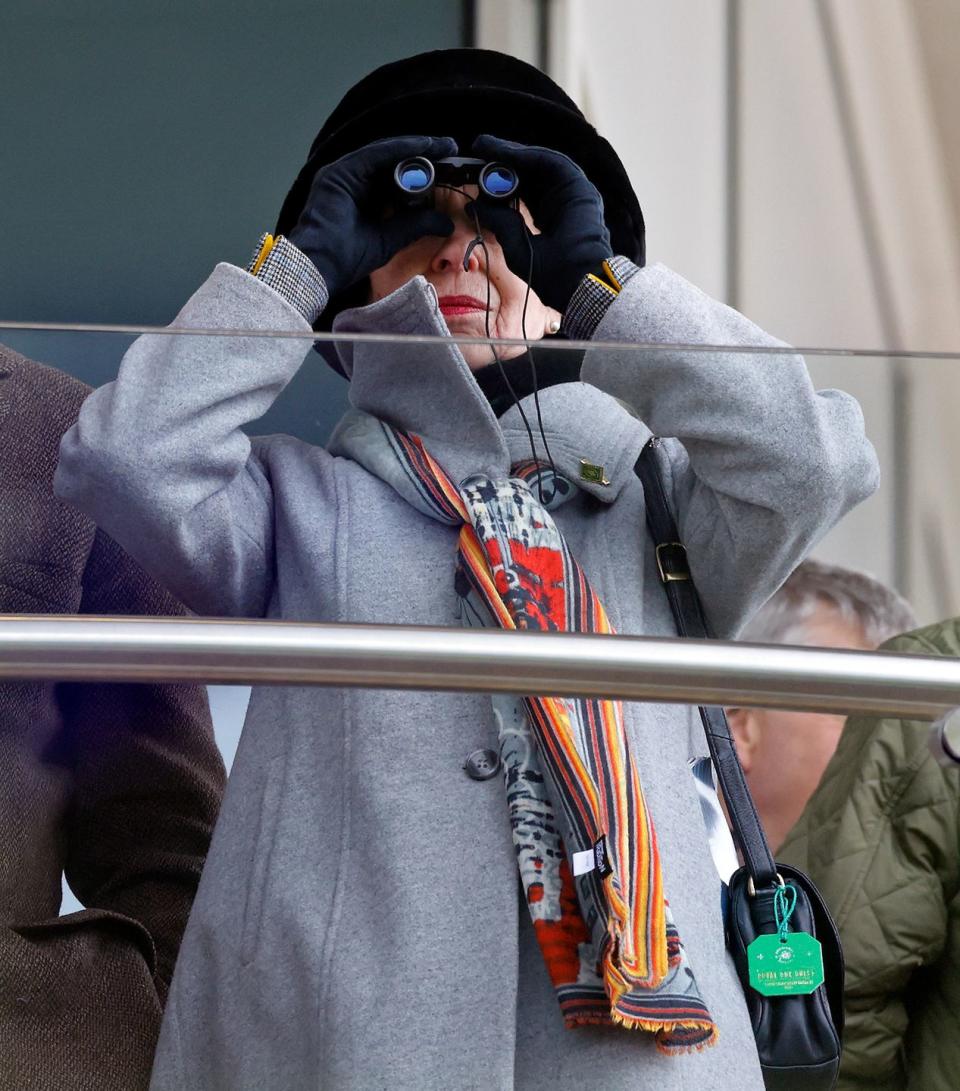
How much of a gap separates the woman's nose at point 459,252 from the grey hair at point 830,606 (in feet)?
1.15

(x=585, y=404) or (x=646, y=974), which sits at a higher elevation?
(x=585, y=404)

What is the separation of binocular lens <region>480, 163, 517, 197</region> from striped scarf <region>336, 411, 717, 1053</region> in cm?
27

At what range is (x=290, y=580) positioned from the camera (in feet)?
3.67

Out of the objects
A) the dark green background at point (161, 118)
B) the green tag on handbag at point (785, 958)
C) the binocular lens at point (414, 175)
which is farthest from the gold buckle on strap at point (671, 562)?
the dark green background at point (161, 118)

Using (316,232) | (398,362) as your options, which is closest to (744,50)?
(316,232)

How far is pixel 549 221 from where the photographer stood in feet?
4.20

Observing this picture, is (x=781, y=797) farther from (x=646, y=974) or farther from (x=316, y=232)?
(x=316, y=232)

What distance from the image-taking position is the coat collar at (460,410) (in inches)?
35.6

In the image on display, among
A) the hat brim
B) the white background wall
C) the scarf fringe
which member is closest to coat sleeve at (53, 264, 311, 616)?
the hat brim

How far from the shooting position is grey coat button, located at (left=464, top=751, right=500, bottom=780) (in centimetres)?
103

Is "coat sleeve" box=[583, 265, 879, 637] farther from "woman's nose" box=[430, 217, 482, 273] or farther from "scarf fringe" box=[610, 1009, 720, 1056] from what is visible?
"scarf fringe" box=[610, 1009, 720, 1056]

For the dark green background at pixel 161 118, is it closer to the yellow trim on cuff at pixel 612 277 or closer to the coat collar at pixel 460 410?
the yellow trim on cuff at pixel 612 277

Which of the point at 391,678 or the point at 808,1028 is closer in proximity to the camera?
the point at 391,678

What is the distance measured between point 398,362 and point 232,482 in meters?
0.29
